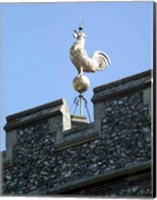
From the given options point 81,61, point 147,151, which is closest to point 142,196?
point 147,151

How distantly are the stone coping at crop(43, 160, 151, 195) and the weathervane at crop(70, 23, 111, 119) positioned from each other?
1.70 metres

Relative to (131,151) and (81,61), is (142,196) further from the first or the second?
(81,61)

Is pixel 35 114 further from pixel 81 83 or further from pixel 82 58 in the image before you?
pixel 82 58

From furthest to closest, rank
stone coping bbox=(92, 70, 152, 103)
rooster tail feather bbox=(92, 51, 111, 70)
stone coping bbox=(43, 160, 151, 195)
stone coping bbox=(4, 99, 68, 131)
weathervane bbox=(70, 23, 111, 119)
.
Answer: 1. rooster tail feather bbox=(92, 51, 111, 70)
2. weathervane bbox=(70, 23, 111, 119)
3. stone coping bbox=(4, 99, 68, 131)
4. stone coping bbox=(92, 70, 152, 103)
5. stone coping bbox=(43, 160, 151, 195)

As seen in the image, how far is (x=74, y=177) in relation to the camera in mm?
33875

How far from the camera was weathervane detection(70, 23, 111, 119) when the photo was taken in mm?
35219

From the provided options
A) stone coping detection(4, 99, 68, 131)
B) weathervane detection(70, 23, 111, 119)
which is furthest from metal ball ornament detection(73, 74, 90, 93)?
stone coping detection(4, 99, 68, 131)

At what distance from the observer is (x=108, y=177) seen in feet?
110

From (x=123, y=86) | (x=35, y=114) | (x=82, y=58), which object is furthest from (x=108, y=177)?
(x=82, y=58)

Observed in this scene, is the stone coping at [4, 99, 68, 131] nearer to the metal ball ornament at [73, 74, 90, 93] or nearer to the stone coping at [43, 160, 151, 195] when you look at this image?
the metal ball ornament at [73, 74, 90, 93]

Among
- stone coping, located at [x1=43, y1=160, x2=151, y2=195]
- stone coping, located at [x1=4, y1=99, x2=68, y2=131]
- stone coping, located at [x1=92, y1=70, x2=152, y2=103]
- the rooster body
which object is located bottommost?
stone coping, located at [x1=43, y1=160, x2=151, y2=195]

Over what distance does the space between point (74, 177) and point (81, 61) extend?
213 cm

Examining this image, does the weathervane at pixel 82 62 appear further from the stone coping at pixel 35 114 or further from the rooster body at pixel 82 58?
the stone coping at pixel 35 114

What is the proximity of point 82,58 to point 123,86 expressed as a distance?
1293 mm
